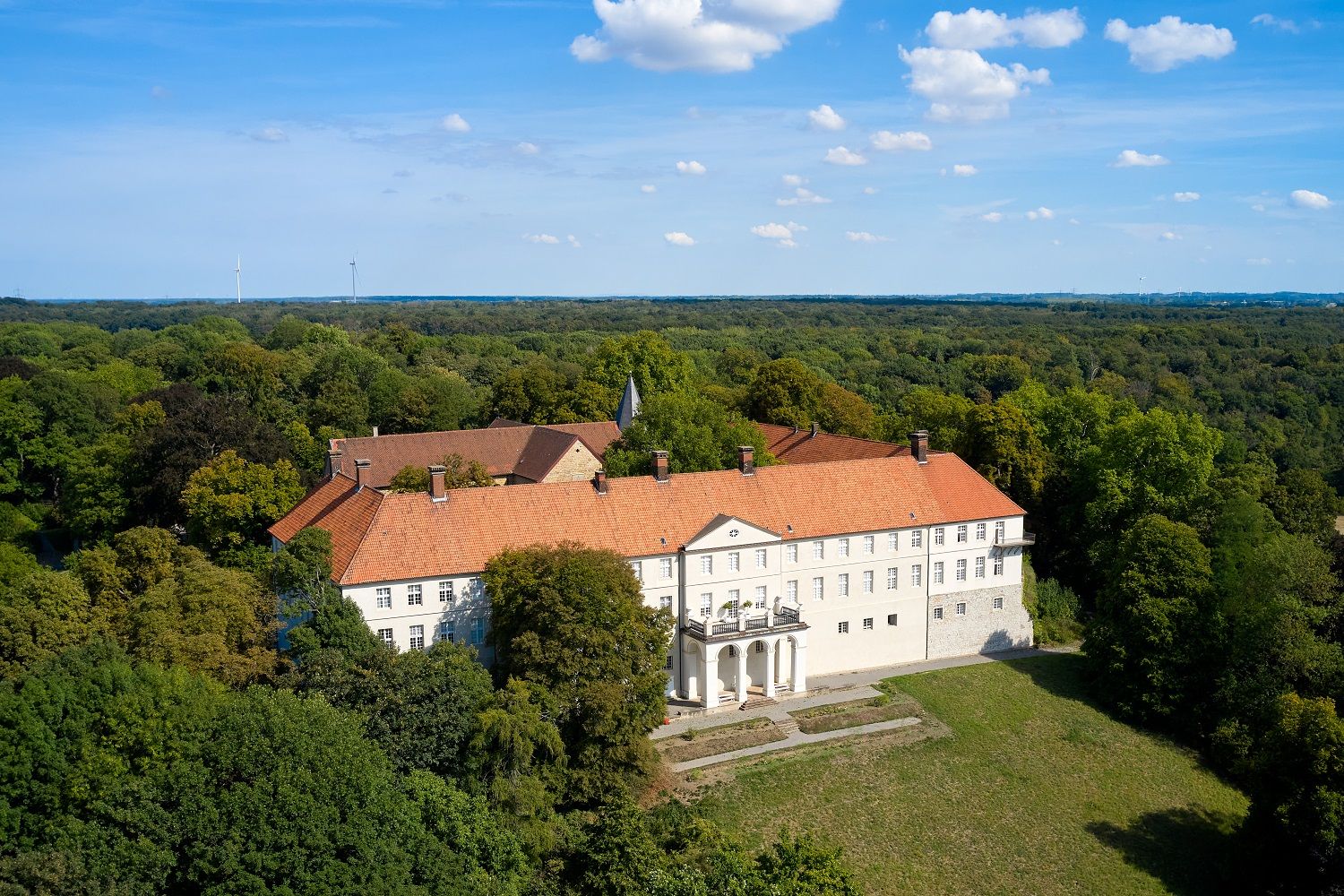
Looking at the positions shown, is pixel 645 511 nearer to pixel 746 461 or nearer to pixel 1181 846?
pixel 746 461

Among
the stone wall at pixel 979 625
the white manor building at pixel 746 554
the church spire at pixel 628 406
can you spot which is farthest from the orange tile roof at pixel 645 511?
the church spire at pixel 628 406

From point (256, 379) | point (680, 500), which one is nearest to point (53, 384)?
point (256, 379)

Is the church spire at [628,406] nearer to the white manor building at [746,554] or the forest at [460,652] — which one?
the forest at [460,652]

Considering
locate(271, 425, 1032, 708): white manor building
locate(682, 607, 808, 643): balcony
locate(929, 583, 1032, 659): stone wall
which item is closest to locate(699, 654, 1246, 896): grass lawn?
locate(929, 583, 1032, 659): stone wall

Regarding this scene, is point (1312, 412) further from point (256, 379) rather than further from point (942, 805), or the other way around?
point (256, 379)

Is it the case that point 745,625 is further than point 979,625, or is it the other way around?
point 979,625

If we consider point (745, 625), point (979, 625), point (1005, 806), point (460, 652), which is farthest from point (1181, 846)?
point (460, 652)
